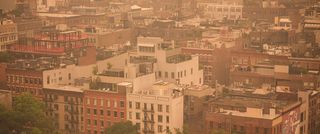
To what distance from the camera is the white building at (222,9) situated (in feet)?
100.0

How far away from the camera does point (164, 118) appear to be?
14656 millimetres

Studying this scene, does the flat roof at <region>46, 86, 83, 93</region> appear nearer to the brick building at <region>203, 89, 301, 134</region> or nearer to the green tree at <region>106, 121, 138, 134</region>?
the green tree at <region>106, 121, 138, 134</region>

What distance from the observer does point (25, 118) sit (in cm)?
1493

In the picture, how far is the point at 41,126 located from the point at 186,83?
158 inches

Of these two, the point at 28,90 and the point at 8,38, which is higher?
the point at 8,38

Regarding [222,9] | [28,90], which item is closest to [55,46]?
[28,90]

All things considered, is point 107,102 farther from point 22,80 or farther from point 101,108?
point 22,80

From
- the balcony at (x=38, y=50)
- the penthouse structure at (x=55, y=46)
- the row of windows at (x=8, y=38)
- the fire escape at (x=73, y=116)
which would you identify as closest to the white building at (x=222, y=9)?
the row of windows at (x=8, y=38)

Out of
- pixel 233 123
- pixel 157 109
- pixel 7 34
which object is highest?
pixel 7 34

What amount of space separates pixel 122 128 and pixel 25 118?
2.02 meters

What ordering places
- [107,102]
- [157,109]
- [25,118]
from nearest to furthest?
[157,109]
[25,118]
[107,102]

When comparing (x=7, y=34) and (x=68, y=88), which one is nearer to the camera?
(x=68, y=88)

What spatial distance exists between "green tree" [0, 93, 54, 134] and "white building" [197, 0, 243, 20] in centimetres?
1592

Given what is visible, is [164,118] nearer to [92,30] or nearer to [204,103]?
[204,103]
